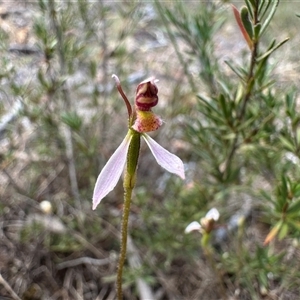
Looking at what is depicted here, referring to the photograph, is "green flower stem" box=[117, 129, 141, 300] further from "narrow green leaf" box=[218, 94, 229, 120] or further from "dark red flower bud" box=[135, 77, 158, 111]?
"narrow green leaf" box=[218, 94, 229, 120]

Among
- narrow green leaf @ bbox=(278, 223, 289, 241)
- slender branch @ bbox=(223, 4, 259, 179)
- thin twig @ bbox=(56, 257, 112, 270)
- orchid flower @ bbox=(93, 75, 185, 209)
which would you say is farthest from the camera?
thin twig @ bbox=(56, 257, 112, 270)

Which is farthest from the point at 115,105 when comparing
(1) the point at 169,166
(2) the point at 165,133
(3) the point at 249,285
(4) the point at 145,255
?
(1) the point at 169,166

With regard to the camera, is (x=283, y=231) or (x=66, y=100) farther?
(x=66, y=100)

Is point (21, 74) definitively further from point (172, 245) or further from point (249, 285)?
point (249, 285)

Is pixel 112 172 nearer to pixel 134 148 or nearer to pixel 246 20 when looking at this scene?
pixel 134 148

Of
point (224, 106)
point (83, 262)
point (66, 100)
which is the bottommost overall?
point (83, 262)

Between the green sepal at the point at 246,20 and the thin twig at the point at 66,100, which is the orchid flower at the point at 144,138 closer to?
the green sepal at the point at 246,20

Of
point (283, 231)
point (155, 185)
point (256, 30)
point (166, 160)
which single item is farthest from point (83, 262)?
point (256, 30)

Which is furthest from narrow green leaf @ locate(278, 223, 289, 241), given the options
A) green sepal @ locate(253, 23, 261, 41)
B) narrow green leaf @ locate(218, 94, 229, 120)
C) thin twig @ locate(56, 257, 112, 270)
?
thin twig @ locate(56, 257, 112, 270)
